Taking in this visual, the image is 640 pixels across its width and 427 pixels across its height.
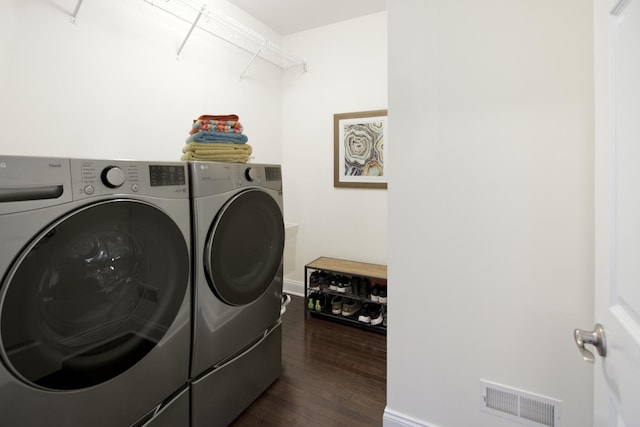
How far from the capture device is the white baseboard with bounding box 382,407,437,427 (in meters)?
1.33

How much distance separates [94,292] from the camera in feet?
3.07

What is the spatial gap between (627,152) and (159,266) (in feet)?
4.39

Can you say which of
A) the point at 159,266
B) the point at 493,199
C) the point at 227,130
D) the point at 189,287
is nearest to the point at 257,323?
the point at 189,287

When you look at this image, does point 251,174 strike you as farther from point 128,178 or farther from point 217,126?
point 128,178

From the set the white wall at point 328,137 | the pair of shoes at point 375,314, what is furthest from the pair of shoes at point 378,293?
the white wall at point 328,137

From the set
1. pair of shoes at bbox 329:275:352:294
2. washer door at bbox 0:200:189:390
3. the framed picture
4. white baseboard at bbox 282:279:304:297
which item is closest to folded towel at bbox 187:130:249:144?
washer door at bbox 0:200:189:390

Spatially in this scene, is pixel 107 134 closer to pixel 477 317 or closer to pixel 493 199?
pixel 493 199

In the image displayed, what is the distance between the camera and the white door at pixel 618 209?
0.54m

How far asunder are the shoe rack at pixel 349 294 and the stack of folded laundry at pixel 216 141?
1368mm

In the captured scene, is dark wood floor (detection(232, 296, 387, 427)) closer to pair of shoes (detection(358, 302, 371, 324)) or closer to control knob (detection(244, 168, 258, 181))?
pair of shoes (detection(358, 302, 371, 324))

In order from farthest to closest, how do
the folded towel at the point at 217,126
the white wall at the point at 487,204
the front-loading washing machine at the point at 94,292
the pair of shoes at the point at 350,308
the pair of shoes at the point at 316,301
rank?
the pair of shoes at the point at 316,301, the pair of shoes at the point at 350,308, the folded towel at the point at 217,126, the white wall at the point at 487,204, the front-loading washing machine at the point at 94,292

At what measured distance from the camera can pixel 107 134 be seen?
1635 millimetres

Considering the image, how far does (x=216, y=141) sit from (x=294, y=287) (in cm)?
195

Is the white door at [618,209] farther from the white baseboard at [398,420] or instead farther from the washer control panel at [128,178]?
the washer control panel at [128,178]
